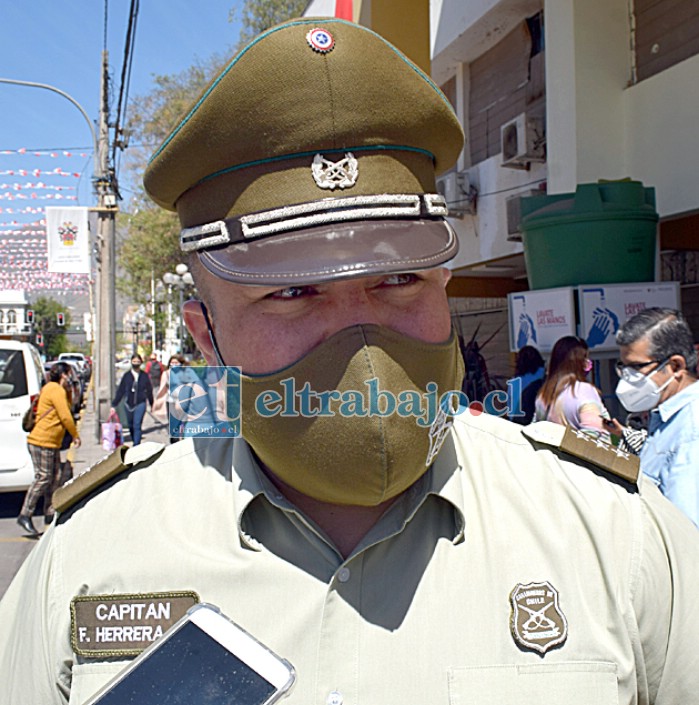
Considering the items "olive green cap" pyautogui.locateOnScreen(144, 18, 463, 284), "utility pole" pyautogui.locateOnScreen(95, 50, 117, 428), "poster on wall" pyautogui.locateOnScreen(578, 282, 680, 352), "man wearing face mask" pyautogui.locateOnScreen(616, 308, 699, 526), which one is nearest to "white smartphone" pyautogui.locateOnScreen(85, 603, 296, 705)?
"olive green cap" pyautogui.locateOnScreen(144, 18, 463, 284)

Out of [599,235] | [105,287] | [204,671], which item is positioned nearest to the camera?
[204,671]

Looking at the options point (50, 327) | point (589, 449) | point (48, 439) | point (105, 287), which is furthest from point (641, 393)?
point (50, 327)

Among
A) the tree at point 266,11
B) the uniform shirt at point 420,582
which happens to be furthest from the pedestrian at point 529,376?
the tree at point 266,11

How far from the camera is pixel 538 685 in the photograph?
3.77 feet

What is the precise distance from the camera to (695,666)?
1.18 metres

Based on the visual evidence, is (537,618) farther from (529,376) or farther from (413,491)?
(529,376)

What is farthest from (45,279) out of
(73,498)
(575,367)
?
(73,498)

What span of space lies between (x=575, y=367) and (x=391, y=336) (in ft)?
12.5

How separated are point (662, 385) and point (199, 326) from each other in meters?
2.65

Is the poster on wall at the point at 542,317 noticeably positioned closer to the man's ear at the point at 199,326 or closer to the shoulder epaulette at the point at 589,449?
the shoulder epaulette at the point at 589,449

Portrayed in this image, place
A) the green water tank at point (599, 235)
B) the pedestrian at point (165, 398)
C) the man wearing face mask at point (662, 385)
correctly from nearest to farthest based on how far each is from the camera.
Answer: the man wearing face mask at point (662, 385) < the green water tank at point (599, 235) < the pedestrian at point (165, 398)

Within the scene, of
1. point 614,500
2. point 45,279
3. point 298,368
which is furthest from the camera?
point 45,279

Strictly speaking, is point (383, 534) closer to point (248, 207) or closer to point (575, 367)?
point (248, 207)

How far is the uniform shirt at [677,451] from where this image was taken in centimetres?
262
